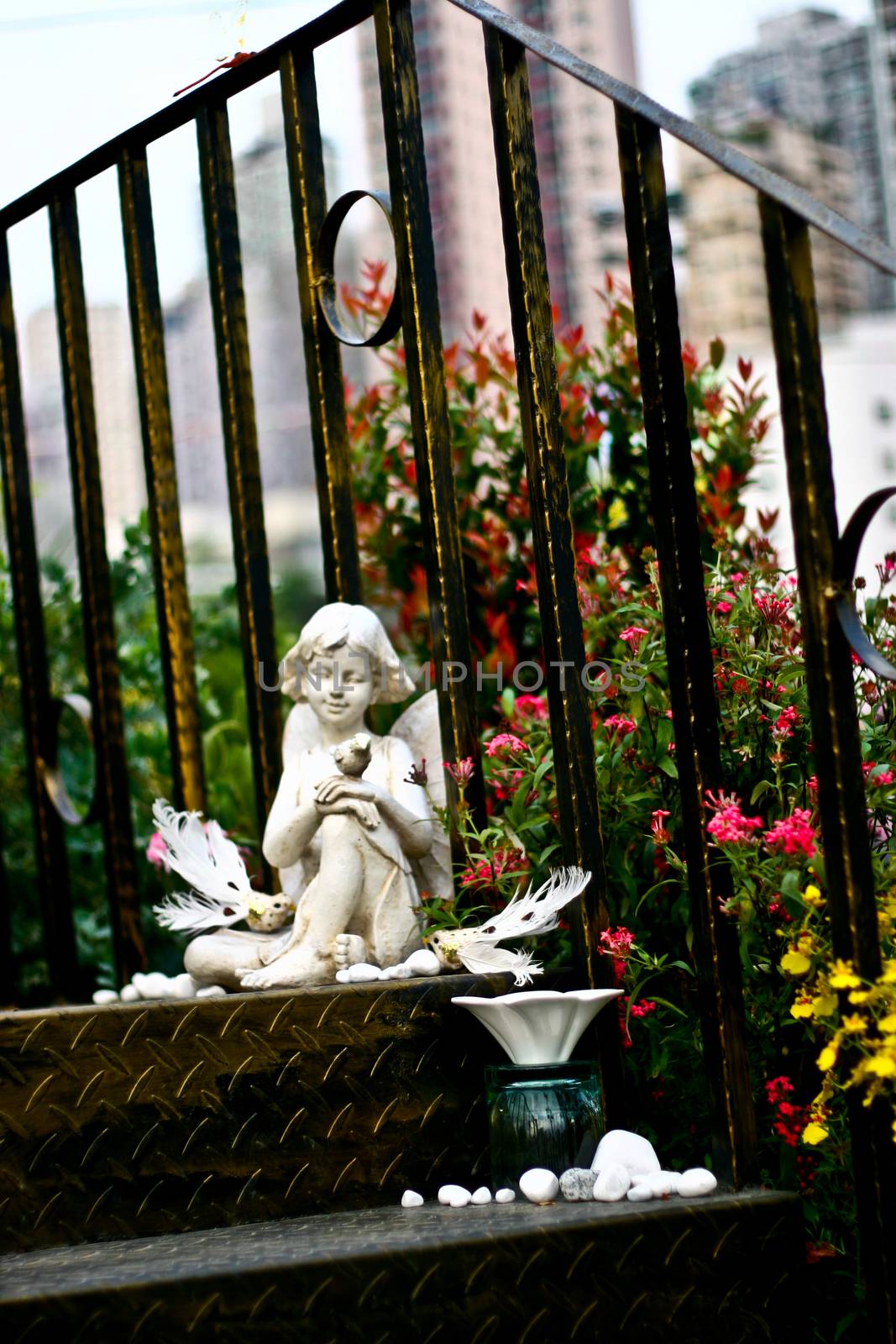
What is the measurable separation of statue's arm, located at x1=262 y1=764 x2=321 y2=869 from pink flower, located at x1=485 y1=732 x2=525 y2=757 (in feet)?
1.11

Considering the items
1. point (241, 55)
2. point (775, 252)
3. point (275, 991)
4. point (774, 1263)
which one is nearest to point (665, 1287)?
point (774, 1263)

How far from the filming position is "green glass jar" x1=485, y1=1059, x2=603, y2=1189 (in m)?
2.34

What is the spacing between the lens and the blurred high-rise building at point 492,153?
27.1 feet

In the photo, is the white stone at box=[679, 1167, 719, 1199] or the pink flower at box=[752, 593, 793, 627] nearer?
the white stone at box=[679, 1167, 719, 1199]

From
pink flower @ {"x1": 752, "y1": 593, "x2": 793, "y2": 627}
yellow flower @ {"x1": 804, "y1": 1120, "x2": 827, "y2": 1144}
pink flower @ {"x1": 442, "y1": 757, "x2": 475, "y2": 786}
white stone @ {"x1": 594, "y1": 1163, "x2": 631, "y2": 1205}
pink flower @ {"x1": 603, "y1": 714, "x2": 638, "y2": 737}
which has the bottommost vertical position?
white stone @ {"x1": 594, "y1": 1163, "x2": 631, "y2": 1205}

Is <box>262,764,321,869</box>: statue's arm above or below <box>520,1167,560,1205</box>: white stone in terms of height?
above

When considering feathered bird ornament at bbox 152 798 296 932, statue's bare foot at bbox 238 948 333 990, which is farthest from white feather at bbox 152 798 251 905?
statue's bare foot at bbox 238 948 333 990

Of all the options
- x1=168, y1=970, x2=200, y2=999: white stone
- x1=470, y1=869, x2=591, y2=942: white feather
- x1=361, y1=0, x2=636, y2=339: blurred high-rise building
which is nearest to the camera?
x1=470, y1=869, x2=591, y2=942: white feather

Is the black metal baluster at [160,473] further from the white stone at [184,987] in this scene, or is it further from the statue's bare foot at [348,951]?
the statue's bare foot at [348,951]

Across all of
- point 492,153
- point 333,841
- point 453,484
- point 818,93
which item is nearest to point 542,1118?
point 333,841

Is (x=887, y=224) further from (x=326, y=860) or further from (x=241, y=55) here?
(x=326, y=860)

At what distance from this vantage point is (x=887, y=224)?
26.2ft

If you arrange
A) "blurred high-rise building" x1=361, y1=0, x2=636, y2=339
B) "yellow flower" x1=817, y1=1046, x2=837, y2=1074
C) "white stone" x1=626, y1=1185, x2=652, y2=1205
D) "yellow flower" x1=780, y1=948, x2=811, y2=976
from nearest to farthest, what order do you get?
"yellow flower" x1=817, y1=1046, x2=837, y2=1074
"yellow flower" x1=780, y1=948, x2=811, y2=976
"white stone" x1=626, y1=1185, x2=652, y2=1205
"blurred high-rise building" x1=361, y1=0, x2=636, y2=339

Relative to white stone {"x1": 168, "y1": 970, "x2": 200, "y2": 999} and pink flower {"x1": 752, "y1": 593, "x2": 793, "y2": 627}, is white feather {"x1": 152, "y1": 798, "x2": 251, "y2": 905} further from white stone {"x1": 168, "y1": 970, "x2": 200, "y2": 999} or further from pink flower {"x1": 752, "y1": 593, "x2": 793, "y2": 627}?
pink flower {"x1": 752, "y1": 593, "x2": 793, "y2": 627}
